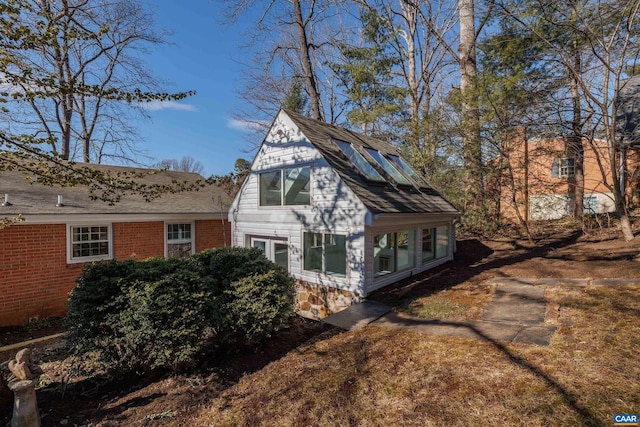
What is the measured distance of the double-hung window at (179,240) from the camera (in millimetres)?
10958

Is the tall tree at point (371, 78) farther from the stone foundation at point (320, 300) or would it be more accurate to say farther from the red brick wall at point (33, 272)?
the red brick wall at point (33, 272)

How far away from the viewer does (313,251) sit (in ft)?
28.1

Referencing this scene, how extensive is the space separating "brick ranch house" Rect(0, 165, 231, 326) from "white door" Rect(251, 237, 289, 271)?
2.97 meters

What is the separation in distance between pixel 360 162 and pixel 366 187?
1.29 metres

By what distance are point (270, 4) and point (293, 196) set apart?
11.6 meters

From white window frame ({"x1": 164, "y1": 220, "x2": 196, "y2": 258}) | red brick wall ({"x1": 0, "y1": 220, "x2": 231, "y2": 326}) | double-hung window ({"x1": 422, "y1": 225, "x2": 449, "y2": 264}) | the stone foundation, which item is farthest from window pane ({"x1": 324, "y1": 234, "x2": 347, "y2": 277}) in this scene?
red brick wall ({"x1": 0, "y1": 220, "x2": 231, "y2": 326})

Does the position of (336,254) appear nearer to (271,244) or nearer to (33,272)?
(271,244)

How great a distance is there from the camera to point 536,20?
9.79 meters

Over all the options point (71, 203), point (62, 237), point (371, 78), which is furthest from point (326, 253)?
point (371, 78)

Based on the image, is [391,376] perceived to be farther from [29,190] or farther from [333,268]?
[29,190]

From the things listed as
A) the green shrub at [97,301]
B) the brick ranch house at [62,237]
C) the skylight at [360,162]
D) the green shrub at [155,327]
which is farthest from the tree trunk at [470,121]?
the green shrub at [97,301]

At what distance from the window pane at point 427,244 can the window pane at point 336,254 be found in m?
3.35

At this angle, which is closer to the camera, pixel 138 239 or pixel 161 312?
pixel 161 312

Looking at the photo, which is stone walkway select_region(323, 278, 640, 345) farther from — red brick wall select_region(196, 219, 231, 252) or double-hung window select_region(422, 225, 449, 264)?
red brick wall select_region(196, 219, 231, 252)
